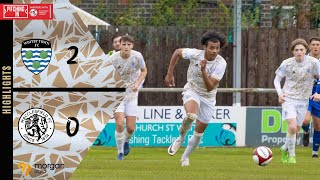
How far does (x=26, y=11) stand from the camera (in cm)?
454

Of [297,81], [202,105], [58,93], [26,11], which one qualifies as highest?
[26,11]

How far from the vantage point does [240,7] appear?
21.0 m

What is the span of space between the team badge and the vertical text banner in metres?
15.8

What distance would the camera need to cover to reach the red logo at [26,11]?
14.8 ft

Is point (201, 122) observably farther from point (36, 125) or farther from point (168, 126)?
point (36, 125)

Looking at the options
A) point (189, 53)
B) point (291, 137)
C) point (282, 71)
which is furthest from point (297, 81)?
point (189, 53)

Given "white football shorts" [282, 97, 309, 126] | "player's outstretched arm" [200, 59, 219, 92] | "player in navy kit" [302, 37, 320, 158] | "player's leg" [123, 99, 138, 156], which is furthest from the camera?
"player in navy kit" [302, 37, 320, 158]

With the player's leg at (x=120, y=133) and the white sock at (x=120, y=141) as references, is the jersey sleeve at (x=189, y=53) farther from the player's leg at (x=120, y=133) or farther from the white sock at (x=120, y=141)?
the white sock at (x=120, y=141)

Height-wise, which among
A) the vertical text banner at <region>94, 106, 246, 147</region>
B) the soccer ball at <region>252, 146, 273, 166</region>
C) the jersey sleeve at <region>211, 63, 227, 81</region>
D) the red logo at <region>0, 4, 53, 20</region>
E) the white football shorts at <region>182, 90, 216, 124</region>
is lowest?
the vertical text banner at <region>94, 106, 246, 147</region>

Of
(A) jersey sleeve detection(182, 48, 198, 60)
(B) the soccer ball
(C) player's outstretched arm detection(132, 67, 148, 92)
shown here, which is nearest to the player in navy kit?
(C) player's outstretched arm detection(132, 67, 148, 92)

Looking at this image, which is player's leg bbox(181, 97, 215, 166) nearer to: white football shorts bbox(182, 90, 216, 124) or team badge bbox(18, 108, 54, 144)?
white football shorts bbox(182, 90, 216, 124)

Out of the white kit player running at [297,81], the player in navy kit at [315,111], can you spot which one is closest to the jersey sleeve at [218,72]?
the white kit player running at [297,81]

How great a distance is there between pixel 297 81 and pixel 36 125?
40.8 ft

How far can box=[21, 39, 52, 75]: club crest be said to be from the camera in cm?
470
